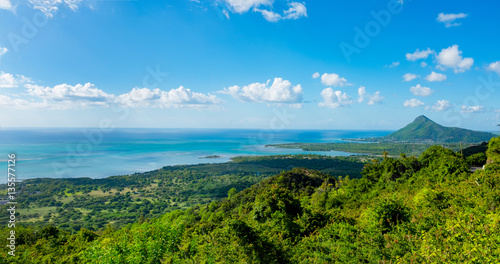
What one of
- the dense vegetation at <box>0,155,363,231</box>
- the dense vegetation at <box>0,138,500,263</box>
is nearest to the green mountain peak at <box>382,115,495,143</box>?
the dense vegetation at <box>0,155,363,231</box>

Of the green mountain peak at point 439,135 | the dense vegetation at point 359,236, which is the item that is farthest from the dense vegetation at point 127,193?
the green mountain peak at point 439,135

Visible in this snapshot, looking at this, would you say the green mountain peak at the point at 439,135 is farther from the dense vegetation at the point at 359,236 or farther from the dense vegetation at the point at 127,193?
the dense vegetation at the point at 359,236

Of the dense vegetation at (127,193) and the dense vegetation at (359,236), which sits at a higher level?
the dense vegetation at (359,236)

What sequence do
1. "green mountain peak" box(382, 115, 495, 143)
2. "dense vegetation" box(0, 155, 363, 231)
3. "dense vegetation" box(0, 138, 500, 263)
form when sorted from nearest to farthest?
"dense vegetation" box(0, 138, 500, 263) → "dense vegetation" box(0, 155, 363, 231) → "green mountain peak" box(382, 115, 495, 143)

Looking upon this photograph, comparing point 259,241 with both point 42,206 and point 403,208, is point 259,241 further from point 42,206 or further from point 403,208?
point 42,206

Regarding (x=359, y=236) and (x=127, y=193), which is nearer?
(x=359, y=236)

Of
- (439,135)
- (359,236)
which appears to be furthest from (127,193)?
(439,135)

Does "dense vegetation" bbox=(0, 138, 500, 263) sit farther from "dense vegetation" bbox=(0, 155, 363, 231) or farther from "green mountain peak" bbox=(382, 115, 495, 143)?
"green mountain peak" bbox=(382, 115, 495, 143)

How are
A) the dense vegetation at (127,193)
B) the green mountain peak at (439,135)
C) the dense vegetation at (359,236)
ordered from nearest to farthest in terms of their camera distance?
the dense vegetation at (359,236), the dense vegetation at (127,193), the green mountain peak at (439,135)

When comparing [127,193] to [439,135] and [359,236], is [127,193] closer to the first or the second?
[359,236]

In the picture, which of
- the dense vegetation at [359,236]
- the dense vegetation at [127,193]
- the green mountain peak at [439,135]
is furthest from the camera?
the green mountain peak at [439,135]
